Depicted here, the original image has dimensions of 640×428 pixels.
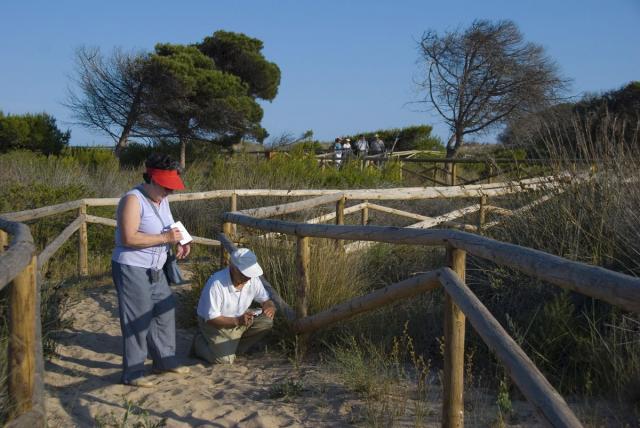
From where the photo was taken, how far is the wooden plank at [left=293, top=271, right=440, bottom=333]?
3773mm

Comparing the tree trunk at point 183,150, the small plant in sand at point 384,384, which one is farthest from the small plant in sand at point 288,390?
the tree trunk at point 183,150

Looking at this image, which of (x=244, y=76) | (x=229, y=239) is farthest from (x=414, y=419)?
(x=244, y=76)

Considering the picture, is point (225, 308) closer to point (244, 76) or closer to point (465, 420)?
point (465, 420)

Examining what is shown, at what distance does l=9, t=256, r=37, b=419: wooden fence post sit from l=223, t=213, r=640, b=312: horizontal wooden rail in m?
2.01

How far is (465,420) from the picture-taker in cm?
383

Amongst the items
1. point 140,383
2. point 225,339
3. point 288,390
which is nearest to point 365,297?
point 288,390

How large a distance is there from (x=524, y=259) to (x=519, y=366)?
21.8 inches

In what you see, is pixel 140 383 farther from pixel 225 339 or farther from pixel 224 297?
pixel 224 297

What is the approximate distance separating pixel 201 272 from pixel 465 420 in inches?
137

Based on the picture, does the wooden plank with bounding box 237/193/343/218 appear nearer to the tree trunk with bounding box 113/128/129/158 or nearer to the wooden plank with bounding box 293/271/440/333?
the wooden plank with bounding box 293/271/440/333

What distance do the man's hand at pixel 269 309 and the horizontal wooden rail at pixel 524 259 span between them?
557 millimetres

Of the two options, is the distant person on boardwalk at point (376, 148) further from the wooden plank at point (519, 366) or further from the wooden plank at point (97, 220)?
the wooden plank at point (519, 366)

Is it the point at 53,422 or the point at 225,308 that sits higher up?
the point at 225,308

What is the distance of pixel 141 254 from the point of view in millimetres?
4836
